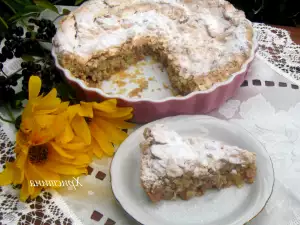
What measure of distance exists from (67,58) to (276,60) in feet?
2.77

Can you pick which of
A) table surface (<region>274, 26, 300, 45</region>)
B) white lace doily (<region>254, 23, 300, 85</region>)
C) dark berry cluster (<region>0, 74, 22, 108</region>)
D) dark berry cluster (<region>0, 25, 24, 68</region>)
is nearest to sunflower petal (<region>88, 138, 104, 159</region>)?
dark berry cluster (<region>0, 74, 22, 108</region>)

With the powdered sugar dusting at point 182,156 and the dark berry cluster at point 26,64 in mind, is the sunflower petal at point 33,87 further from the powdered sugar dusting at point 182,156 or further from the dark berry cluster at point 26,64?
the powdered sugar dusting at point 182,156

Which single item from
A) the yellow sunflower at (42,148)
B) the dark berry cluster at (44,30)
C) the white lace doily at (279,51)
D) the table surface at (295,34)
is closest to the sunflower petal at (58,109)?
the yellow sunflower at (42,148)

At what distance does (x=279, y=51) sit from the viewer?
1.80 m

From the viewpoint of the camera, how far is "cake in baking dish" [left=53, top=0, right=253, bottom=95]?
61.9 inches

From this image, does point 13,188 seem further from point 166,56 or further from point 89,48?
point 166,56

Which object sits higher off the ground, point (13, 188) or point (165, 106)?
point (165, 106)

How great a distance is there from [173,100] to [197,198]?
1.12ft

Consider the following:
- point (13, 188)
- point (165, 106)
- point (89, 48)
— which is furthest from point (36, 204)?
point (89, 48)

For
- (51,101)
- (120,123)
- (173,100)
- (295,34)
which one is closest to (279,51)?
(295,34)

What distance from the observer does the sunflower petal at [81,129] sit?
52.5 inches

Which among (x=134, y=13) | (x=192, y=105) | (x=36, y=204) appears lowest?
(x=36, y=204)

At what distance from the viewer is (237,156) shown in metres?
1.26

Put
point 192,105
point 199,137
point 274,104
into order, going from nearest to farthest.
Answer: point 199,137, point 192,105, point 274,104
